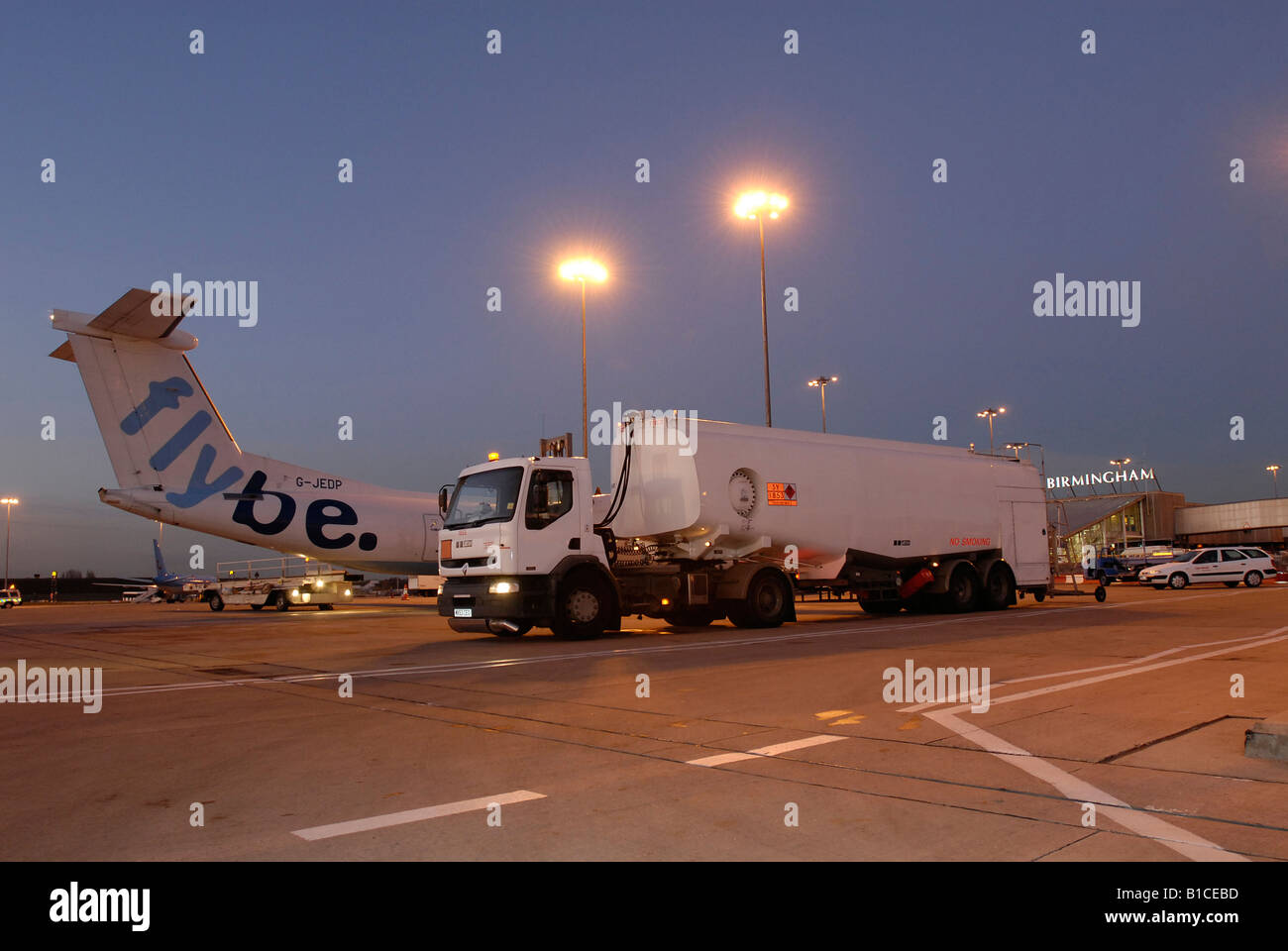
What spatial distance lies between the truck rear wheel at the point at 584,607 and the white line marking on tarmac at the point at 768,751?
30.3ft

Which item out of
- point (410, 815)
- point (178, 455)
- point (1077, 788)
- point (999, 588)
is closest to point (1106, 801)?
point (1077, 788)

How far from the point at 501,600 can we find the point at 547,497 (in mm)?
1916

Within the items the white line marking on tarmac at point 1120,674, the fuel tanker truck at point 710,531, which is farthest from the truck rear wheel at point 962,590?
the white line marking on tarmac at point 1120,674

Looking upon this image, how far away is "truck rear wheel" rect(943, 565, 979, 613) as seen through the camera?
21219mm

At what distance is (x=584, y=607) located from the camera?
15828mm

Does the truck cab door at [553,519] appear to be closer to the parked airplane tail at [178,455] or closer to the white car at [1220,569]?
the parked airplane tail at [178,455]

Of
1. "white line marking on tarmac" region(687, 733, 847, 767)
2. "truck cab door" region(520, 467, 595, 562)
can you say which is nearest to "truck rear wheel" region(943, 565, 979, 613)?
"truck cab door" region(520, 467, 595, 562)

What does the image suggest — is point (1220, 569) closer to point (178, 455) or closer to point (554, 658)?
point (554, 658)

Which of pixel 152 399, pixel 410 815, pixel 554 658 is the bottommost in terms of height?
pixel 554 658

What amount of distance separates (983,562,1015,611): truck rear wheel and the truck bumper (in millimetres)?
12201

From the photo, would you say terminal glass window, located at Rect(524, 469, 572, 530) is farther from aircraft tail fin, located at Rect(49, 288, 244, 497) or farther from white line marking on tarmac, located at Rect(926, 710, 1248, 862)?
aircraft tail fin, located at Rect(49, 288, 244, 497)
